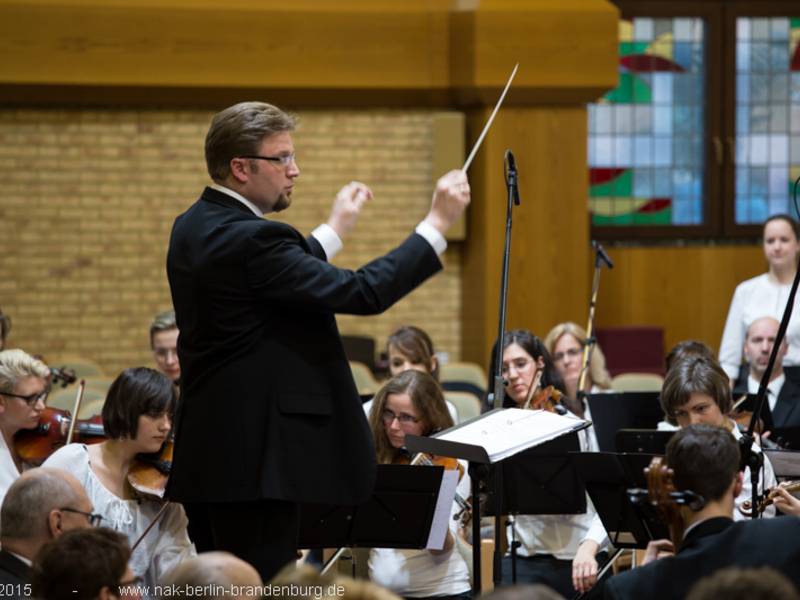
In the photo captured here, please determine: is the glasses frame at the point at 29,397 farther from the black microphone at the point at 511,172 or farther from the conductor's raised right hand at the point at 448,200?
the conductor's raised right hand at the point at 448,200

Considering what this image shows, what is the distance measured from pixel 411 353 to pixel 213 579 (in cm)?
388

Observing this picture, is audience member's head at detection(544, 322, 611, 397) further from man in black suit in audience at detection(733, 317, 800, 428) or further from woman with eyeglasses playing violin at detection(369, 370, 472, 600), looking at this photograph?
woman with eyeglasses playing violin at detection(369, 370, 472, 600)

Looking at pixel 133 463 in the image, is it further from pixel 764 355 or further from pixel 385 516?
pixel 764 355

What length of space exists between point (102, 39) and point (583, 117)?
3817 millimetres

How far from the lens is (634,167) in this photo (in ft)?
36.2

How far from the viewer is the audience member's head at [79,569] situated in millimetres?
2668

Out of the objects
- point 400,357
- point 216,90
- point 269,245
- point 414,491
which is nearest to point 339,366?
point 269,245

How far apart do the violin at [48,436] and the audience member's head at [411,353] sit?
5.78ft

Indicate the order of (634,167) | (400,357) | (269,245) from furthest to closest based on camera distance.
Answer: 1. (634,167)
2. (400,357)
3. (269,245)

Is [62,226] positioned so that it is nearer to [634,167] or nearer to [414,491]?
[634,167]

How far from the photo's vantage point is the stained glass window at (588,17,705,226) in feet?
36.2

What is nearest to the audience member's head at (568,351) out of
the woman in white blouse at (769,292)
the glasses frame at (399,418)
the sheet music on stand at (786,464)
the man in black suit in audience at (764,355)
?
the man in black suit in audience at (764,355)

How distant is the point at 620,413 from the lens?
562 cm

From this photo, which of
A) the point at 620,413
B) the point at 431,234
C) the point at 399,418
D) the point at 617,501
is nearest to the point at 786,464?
the point at 617,501
